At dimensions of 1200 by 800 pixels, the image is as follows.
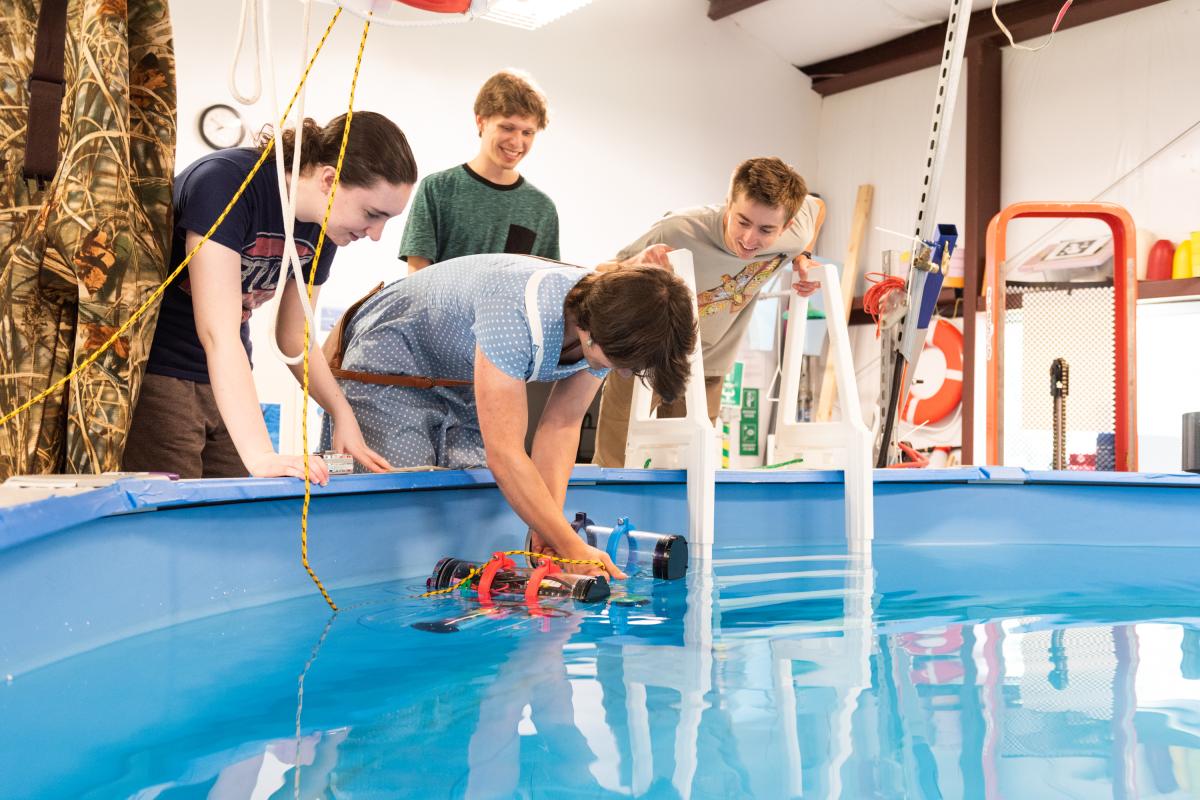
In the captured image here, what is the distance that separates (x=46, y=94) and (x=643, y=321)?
1.13m

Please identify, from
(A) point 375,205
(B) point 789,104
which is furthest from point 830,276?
(B) point 789,104

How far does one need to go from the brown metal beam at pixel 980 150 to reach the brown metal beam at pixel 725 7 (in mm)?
1614

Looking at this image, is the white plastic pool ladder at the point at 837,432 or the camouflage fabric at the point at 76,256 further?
the white plastic pool ladder at the point at 837,432

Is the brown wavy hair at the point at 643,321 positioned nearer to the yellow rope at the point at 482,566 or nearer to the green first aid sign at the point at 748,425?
the yellow rope at the point at 482,566

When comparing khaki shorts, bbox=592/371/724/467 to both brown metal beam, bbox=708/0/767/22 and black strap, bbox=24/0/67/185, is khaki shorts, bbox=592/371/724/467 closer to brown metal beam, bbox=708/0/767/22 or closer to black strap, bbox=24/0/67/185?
black strap, bbox=24/0/67/185

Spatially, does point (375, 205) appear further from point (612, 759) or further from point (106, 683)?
point (612, 759)

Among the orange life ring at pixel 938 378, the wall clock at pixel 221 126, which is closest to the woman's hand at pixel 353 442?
the wall clock at pixel 221 126

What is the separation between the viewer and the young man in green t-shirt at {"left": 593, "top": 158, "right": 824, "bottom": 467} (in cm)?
289

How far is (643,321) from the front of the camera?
179 centimetres

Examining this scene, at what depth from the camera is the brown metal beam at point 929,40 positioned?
6.92 meters

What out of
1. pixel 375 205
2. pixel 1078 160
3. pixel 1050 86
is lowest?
pixel 375 205

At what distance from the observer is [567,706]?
3.87ft

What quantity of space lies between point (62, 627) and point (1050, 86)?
7445 mm

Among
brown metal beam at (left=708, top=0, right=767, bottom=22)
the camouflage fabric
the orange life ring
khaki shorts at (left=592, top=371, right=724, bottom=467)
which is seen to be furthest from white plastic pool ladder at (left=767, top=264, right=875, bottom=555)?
brown metal beam at (left=708, top=0, right=767, bottom=22)
